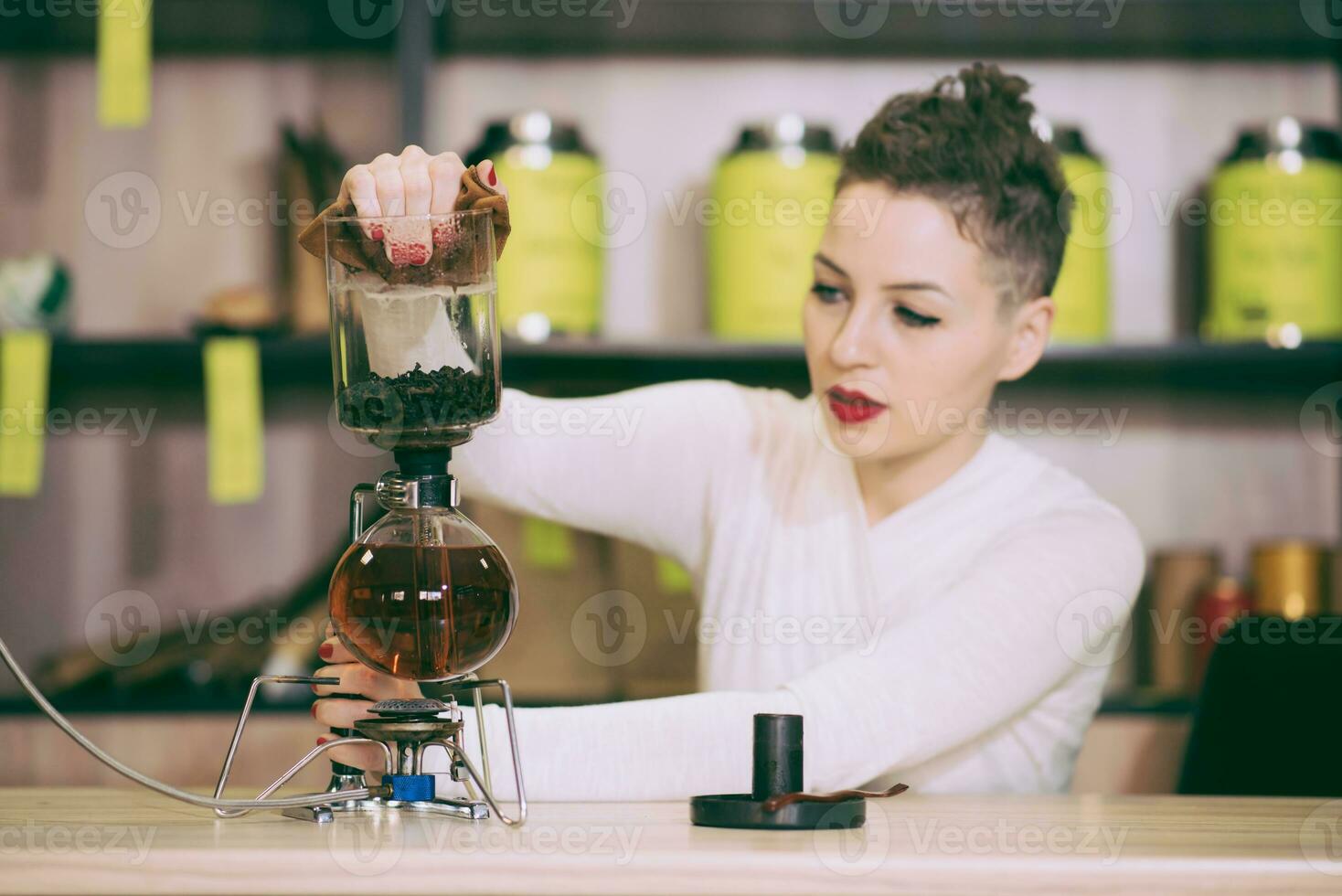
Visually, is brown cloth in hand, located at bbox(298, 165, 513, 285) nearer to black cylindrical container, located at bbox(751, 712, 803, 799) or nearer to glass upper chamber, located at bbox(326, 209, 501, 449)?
glass upper chamber, located at bbox(326, 209, 501, 449)

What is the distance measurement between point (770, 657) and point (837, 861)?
0.77m

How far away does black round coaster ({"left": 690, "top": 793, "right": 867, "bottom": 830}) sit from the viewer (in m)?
0.74

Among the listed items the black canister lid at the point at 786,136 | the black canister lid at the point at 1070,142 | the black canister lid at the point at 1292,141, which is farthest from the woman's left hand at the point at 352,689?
the black canister lid at the point at 1292,141

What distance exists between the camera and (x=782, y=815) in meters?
0.74

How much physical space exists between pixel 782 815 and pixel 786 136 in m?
1.18

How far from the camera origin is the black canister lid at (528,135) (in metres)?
1.72

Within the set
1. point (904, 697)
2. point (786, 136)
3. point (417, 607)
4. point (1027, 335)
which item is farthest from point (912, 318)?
point (417, 607)

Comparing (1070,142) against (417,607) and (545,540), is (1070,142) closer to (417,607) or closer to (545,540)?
(545,540)

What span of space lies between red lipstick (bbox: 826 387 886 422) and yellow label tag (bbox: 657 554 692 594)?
0.55 m

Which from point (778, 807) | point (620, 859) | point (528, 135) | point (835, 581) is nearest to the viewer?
point (620, 859)

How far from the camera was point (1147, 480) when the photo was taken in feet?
6.53

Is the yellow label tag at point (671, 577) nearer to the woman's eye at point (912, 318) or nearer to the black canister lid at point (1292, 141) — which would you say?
the woman's eye at point (912, 318)

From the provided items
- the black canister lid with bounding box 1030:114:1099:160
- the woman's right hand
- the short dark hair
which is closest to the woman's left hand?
the woman's right hand

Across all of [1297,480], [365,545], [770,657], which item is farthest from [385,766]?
[1297,480]
